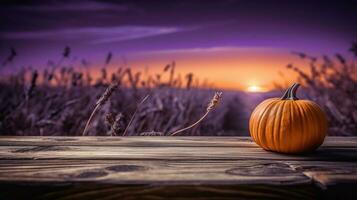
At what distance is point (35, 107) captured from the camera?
3.47 m

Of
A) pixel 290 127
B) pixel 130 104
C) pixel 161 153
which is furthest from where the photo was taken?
pixel 130 104

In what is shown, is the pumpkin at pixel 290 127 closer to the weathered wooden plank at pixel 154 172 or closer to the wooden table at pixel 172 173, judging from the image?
the wooden table at pixel 172 173

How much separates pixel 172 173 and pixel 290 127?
23.3 inches

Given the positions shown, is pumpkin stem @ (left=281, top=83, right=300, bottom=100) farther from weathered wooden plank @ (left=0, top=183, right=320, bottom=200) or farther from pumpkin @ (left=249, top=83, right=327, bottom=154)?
weathered wooden plank @ (left=0, top=183, right=320, bottom=200)

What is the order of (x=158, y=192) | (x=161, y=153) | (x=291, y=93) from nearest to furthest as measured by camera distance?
(x=158, y=192) < (x=161, y=153) < (x=291, y=93)

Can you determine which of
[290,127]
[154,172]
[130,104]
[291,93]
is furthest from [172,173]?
[130,104]

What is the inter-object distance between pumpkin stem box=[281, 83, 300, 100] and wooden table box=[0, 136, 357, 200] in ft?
0.80

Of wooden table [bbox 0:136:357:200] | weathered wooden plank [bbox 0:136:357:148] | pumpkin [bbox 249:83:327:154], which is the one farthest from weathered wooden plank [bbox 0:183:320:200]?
weathered wooden plank [bbox 0:136:357:148]

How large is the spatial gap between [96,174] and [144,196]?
0.14 m

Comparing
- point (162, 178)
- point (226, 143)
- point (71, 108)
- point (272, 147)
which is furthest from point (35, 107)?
point (162, 178)

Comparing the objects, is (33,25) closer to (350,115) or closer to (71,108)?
(71,108)

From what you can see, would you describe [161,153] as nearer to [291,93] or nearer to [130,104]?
[291,93]

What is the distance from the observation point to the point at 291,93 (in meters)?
Result: 1.49

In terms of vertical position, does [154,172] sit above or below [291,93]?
below
